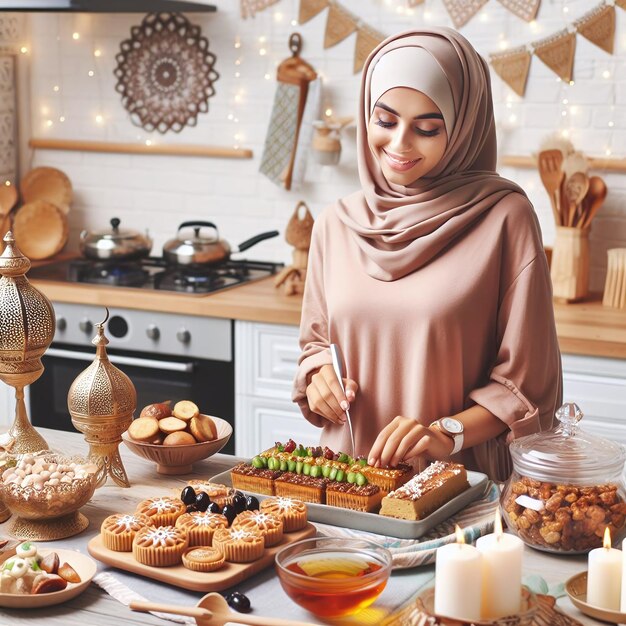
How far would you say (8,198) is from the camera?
14.0ft

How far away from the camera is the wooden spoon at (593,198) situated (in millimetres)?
3422

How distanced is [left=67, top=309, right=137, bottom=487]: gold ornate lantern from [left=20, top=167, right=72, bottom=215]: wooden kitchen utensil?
8.56 feet

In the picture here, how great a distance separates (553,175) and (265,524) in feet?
7.32

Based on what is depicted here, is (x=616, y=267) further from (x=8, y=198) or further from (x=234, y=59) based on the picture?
(x=8, y=198)

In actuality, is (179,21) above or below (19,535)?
above

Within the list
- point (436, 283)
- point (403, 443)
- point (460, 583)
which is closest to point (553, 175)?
point (436, 283)

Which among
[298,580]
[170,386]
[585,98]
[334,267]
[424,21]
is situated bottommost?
[170,386]

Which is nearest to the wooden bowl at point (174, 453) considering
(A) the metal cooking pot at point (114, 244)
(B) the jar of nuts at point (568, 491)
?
(B) the jar of nuts at point (568, 491)

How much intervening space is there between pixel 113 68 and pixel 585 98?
6.16 ft

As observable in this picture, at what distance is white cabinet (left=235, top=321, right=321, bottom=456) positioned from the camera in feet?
11.3

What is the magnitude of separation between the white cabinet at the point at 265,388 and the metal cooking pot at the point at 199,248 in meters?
0.43

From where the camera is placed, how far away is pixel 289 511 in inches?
64.4

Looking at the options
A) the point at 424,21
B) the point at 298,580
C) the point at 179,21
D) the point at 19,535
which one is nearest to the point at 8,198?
the point at 179,21

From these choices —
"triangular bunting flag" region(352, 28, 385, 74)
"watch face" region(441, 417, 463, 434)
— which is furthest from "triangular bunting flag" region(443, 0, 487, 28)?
"watch face" region(441, 417, 463, 434)
